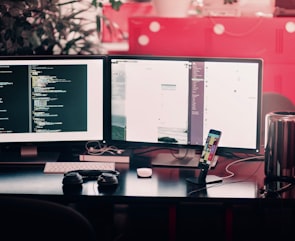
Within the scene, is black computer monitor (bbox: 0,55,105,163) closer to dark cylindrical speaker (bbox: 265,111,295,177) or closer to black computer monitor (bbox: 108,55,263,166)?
black computer monitor (bbox: 108,55,263,166)

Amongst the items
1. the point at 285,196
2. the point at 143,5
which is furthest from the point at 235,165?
the point at 143,5

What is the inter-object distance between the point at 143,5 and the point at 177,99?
146 inches

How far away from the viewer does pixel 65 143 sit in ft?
7.97

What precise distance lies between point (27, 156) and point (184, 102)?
2.27 ft

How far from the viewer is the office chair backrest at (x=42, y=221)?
4.47ft

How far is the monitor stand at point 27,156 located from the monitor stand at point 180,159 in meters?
0.42

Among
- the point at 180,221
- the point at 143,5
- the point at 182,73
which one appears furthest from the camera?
the point at 143,5

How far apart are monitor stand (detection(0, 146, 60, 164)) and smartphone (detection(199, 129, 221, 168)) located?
627 mm

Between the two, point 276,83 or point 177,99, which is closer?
point 177,99

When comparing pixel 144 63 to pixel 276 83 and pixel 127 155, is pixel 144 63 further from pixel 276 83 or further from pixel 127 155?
pixel 276 83

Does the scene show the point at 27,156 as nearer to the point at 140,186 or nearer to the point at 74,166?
the point at 74,166

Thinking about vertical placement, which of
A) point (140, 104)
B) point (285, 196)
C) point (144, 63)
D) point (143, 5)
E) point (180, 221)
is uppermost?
point (143, 5)

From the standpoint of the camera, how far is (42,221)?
53.8 inches

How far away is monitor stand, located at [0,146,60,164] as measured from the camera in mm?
2361
